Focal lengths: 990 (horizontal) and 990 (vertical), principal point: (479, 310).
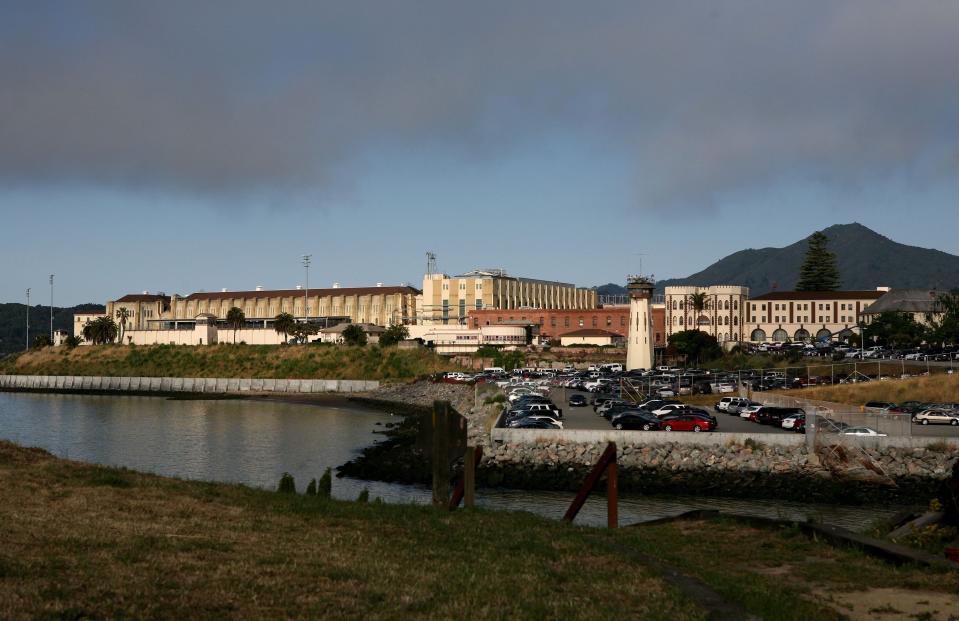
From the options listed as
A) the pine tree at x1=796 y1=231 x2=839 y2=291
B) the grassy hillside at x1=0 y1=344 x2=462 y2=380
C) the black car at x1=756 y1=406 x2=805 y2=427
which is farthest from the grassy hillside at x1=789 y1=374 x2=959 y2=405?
the pine tree at x1=796 y1=231 x2=839 y2=291

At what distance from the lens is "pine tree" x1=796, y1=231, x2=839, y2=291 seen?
166000mm

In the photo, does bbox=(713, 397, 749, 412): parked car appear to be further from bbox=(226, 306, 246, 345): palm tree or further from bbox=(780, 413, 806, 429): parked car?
bbox=(226, 306, 246, 345): palm tree

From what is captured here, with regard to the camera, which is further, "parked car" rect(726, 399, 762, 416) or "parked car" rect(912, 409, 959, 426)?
"parked car" rect(726, 399, 762, 416)

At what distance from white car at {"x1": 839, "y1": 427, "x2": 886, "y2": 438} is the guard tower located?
5432 centimetres

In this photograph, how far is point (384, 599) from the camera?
7812 mm

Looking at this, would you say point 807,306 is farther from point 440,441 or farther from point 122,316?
point 440,441

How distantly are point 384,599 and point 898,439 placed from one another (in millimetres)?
36194

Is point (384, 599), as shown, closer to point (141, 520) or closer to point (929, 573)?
point (141, 520)

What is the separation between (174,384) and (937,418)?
89.4 meters

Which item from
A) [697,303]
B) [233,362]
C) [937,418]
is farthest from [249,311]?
[937,418]

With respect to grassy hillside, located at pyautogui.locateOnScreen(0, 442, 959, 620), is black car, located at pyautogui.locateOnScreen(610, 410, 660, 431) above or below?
below

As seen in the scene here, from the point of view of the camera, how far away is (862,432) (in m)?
40.5

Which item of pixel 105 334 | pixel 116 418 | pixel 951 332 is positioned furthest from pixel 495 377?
pixel 105 334

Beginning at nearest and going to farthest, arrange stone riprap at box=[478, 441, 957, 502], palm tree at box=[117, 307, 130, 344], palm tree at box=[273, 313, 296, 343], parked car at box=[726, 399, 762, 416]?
1. stone riprap at box=[478, 441, 957, 502]
2. parked car at box=[726, 399, 762, 416]
3. palm tree at box=[273, 313, 296, 343]
4. palm tree at box=[117, 307, 130, 344]
